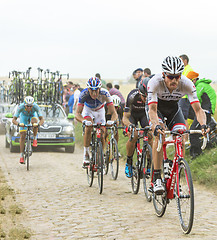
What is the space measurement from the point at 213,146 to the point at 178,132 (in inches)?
228

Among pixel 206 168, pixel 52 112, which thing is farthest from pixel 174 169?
pixel 52 112

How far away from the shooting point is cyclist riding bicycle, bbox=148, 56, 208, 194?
629 cm

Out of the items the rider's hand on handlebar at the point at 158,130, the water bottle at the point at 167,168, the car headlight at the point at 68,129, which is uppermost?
the rider's hand on handlebar at the point at 158,130

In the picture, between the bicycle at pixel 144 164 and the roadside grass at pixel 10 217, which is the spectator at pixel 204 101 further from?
the roadside grass at pixel 10 217

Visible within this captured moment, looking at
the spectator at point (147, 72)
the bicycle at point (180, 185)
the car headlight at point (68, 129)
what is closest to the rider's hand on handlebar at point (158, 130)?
the bicycle at point (180, 185)

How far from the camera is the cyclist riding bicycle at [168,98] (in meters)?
6.29

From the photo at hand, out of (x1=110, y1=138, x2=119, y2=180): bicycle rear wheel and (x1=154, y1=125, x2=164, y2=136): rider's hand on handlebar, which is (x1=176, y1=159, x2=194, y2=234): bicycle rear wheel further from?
(x1=110, y1=138, x2=119, y2=180): bicycle rear wheel

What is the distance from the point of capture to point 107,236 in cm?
589

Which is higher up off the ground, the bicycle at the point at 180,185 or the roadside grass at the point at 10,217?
the bicycle at the point at 180,185

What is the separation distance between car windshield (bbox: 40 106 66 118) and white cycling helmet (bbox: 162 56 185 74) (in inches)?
463

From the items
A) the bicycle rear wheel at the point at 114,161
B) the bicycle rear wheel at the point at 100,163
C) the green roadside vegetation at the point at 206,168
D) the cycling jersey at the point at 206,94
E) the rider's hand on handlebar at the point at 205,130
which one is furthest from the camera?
the cycling jersey at the point at 206,94

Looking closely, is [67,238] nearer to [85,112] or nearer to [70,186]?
[70,186]

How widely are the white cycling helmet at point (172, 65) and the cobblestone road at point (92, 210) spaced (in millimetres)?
2036

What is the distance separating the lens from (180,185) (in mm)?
6047
